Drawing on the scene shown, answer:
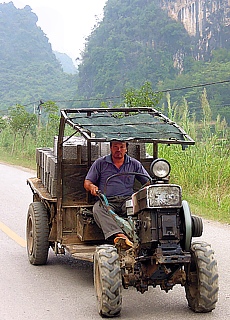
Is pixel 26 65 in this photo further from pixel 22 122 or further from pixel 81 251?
pixel 81 251

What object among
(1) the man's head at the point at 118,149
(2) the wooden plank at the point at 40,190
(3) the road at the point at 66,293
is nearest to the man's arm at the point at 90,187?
(1) the man's head at the point at 118,149

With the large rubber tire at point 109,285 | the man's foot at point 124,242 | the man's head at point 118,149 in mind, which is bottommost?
the large rubber tire at point 109,285

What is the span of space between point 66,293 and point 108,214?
940 mm

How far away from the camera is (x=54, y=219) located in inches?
310

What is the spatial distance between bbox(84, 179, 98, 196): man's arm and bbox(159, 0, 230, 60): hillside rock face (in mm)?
61130

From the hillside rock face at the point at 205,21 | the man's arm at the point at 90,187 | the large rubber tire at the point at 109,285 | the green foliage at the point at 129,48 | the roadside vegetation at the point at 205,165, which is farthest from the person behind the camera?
the hillside rock face at the point at 205,21

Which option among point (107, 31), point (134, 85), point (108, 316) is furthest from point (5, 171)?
point (107, 31)

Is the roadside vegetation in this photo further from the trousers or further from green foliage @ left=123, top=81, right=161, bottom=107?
the trousers

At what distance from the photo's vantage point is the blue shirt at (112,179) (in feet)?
23.8

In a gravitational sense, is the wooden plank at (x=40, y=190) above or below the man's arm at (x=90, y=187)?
below

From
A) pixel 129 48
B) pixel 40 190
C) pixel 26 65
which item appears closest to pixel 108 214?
pixel 40 190

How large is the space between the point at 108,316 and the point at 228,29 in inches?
2622

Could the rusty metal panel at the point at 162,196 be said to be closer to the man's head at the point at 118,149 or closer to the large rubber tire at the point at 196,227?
the large rubber tire at the point at 196,227

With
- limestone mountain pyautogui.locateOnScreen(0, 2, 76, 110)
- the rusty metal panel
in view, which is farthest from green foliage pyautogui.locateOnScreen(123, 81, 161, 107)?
limestone mountain pyautogui.locateOnScreen(0, 2, 76, 110)
